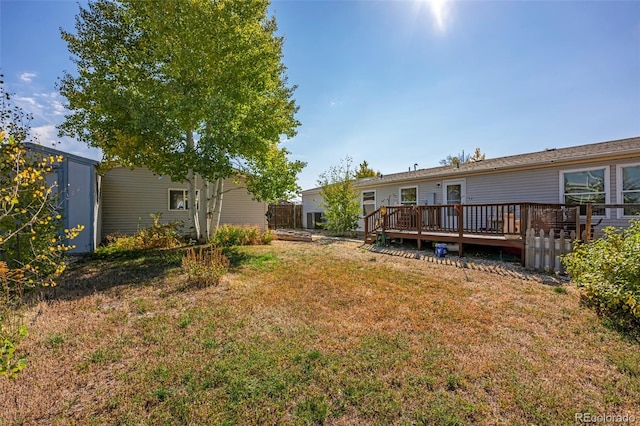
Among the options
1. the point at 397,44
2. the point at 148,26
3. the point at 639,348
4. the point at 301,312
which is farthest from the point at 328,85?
the point at 639,348

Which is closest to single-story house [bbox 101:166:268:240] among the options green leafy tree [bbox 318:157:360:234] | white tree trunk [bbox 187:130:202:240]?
white tree trunk [bbox 187:130:202:240]

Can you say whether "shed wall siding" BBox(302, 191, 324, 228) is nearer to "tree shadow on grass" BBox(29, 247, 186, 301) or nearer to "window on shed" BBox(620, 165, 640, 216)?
"tree shadow on grass" BBox(29, 247, 186, 301)

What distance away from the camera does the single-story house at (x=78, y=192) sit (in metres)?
7.96

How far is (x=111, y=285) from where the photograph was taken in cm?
572

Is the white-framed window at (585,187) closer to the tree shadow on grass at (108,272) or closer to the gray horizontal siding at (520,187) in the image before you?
the gray horizontal siding at (520,187)

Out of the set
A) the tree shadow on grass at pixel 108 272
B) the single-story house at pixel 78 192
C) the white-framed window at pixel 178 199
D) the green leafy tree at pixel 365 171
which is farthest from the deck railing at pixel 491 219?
the green leafy tree at pixel 365 171

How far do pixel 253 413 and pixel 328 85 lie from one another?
37.8ft

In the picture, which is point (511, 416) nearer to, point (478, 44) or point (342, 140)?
point (478, 44)

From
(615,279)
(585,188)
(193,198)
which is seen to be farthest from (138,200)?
(585,188)

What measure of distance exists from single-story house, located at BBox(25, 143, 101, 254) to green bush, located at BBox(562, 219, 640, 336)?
11.8 meters

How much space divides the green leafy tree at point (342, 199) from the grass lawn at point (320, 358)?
10022 mm

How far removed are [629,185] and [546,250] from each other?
13.4 ft

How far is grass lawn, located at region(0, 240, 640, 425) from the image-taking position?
221 cm

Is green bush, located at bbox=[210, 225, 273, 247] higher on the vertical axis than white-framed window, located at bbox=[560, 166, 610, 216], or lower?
lower
